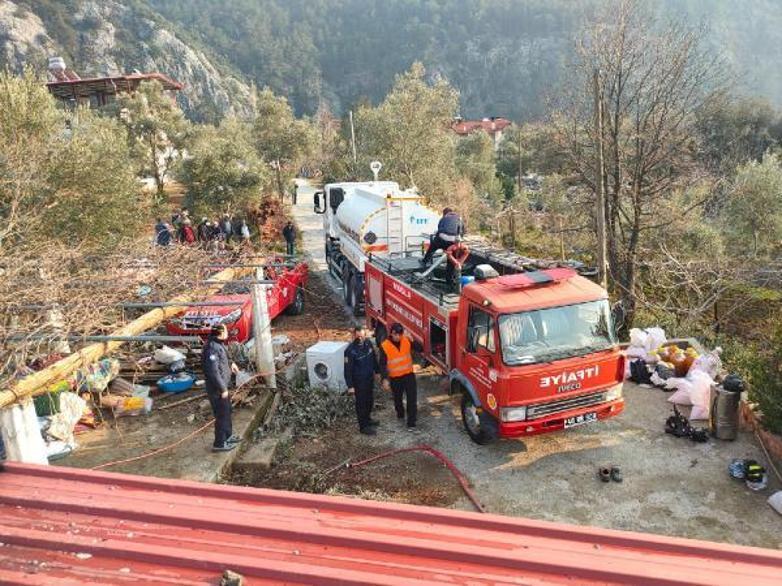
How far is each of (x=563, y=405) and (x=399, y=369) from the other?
7.35ft

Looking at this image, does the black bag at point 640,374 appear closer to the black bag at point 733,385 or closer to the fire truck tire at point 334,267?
the black bag at point 733,385

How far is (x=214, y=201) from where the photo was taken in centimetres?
2506

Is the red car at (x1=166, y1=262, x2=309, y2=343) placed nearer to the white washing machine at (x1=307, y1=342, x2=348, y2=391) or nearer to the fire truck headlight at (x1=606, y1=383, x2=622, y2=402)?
the white washing machine at (x1=307, y1=342, x2=348, y2=391)

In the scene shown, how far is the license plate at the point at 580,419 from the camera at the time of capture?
7371mm

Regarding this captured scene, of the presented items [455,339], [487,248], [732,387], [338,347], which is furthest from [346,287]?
[732,387]

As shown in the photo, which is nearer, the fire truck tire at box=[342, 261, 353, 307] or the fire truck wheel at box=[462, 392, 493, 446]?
the fire truck wheel at box=[462, 392, 493, 446]

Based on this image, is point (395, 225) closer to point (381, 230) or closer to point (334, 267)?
point (381, 230)

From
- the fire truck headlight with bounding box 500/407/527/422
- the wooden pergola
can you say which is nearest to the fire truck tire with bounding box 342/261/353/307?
the fire truck headlight with bounding box 500/407/527/422

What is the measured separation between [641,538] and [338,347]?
6.25 m

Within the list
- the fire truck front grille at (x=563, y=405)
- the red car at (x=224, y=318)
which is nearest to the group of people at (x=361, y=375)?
the fire truck front grille at (x=563, y=405)

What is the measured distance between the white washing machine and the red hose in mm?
1876

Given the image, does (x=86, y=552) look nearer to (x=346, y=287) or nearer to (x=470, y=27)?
(x=346, y=287)

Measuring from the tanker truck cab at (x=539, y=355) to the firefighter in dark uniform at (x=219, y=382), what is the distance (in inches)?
125

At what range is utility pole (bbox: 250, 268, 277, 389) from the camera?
8.70 metres
